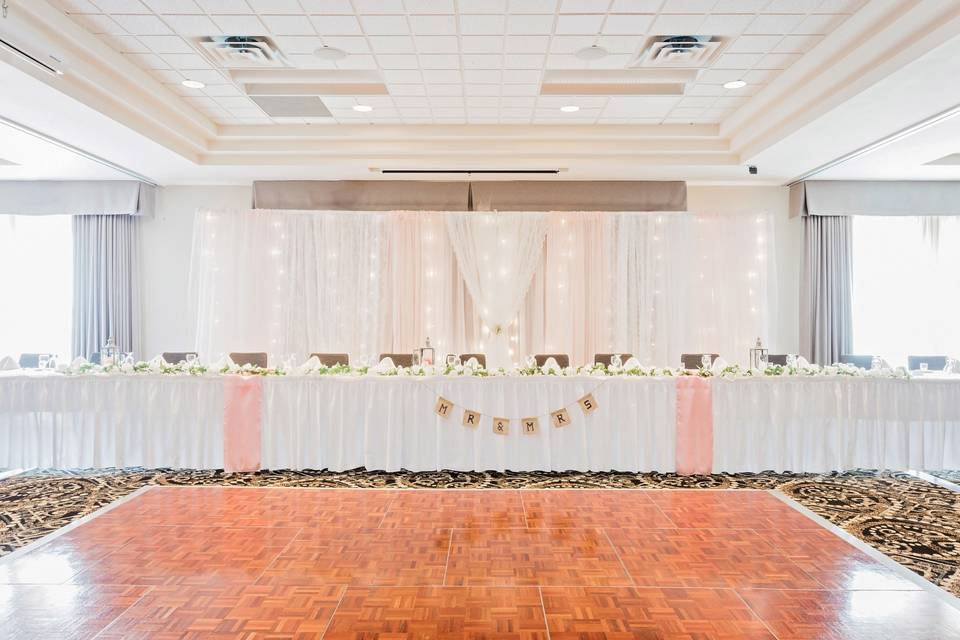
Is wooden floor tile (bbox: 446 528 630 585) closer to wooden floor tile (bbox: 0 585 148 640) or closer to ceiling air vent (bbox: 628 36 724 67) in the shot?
wooden floor tile (bbox: 0 585 148 640)

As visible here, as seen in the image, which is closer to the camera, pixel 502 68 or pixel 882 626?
pixel 882 626

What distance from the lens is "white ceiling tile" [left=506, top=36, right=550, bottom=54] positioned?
4.80 metres

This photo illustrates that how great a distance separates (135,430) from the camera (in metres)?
5.24

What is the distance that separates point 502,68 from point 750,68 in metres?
2.16

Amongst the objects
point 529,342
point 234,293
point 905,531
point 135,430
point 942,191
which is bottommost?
point 905,531

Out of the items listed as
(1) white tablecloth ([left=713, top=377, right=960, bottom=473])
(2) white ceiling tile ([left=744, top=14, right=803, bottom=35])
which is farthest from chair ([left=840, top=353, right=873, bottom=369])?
(2) white ceiling tile ([left=744, top=14, right=803, bottom=35])

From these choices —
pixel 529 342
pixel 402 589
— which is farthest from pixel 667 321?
pixel 402 589

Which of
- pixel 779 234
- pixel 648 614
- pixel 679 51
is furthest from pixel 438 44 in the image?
pixel 779 234

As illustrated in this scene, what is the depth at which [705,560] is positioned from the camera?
3.32 meters

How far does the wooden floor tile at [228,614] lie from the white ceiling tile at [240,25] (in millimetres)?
3803

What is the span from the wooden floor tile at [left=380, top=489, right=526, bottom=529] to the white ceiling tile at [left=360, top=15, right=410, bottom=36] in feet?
11.4

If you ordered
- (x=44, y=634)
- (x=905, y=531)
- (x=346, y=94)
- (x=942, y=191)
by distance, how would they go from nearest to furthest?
(x=44, y=634)
(x=905, y=531)
(x=346, y=94)
(x=942, y=191)

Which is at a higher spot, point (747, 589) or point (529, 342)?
point (529, 342)

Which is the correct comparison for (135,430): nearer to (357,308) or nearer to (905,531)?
(357,308)
